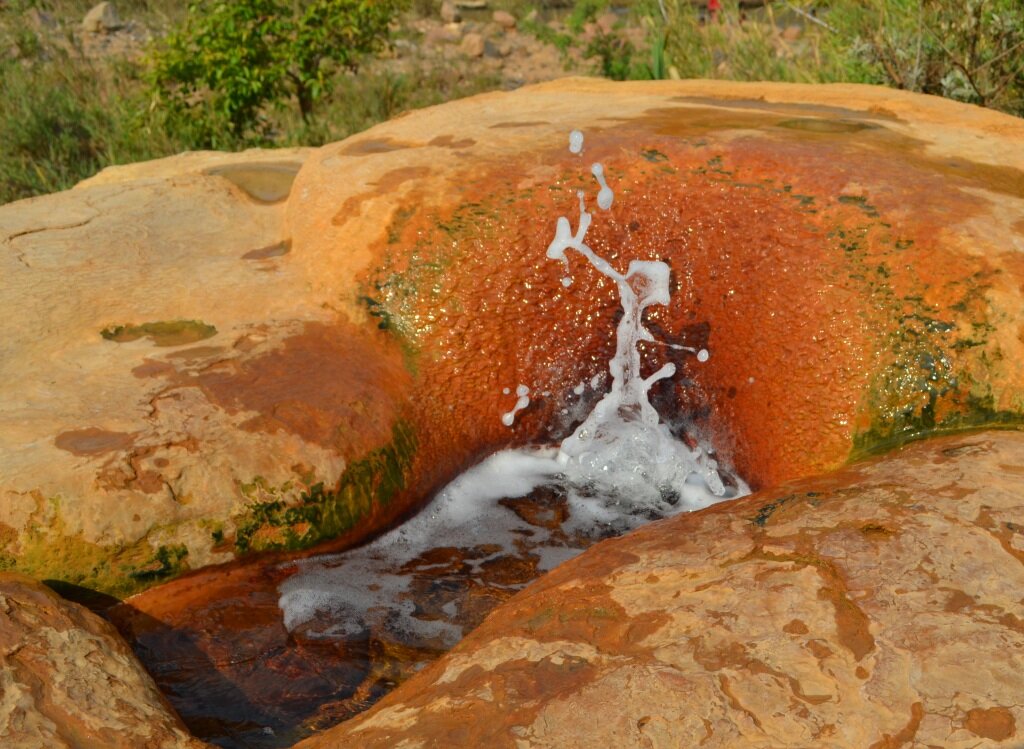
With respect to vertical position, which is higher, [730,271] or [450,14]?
[450,14]

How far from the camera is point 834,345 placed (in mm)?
3299

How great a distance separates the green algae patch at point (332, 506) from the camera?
292 cm

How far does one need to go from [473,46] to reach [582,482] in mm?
8777

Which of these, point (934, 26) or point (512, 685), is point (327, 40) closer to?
point (934, 26)

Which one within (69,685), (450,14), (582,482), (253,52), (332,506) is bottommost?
(582,482)

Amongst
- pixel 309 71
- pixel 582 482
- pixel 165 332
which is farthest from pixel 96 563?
pixel 309 71

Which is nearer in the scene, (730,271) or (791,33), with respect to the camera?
(730,271)

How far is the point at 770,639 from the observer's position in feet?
6.63

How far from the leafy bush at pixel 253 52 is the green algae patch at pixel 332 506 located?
385 cm

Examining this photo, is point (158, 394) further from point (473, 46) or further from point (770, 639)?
point (473, 46)

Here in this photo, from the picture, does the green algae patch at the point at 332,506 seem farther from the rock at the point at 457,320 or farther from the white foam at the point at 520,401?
the white foam at the point at 520,401

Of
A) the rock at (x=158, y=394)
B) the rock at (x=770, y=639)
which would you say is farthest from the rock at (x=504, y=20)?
the rock at (x=770, y=639)

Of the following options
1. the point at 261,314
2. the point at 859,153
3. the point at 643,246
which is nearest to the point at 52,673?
the point at 261,314

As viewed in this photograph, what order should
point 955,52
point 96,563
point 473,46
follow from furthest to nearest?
point 473,46
point 955,52
point 96,563
